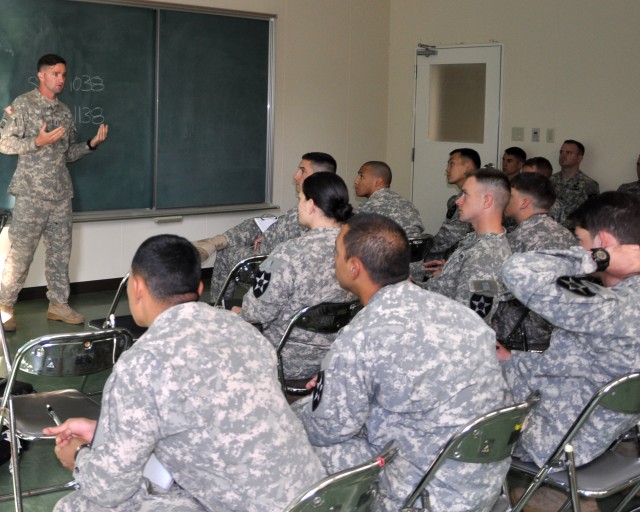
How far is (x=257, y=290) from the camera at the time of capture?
12.1 ft

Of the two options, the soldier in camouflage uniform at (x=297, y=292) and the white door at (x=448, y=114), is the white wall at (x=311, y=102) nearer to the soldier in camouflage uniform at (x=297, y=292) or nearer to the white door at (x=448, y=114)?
the white door at (x=448, y=114)

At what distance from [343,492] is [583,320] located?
1117 mm

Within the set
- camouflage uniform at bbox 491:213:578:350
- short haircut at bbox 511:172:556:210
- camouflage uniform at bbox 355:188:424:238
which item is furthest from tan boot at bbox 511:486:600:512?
camouflage uniform at bbox 355:188:424:238

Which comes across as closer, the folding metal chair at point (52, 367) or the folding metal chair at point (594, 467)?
the folding metal chair at point (594, 467)

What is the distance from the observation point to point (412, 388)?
2.32m

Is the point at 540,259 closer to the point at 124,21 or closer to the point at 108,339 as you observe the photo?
the point at 108,339

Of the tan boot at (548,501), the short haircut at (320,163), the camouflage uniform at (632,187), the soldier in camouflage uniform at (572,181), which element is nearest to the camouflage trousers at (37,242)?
the short haircut at (320,163)

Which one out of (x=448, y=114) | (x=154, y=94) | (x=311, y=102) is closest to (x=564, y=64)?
(x=448, y=114)

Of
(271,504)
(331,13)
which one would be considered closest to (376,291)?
(271,504)

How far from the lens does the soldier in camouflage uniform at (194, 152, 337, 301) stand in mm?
5164

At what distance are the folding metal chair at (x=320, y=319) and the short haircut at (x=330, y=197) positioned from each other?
59 cm

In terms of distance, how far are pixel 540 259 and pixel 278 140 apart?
555 centimetres

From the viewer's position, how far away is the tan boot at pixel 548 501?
3.46 metres

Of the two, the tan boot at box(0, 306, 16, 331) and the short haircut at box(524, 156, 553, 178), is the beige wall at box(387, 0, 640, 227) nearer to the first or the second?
the short haircut at box(524, 156, 553, 178)
